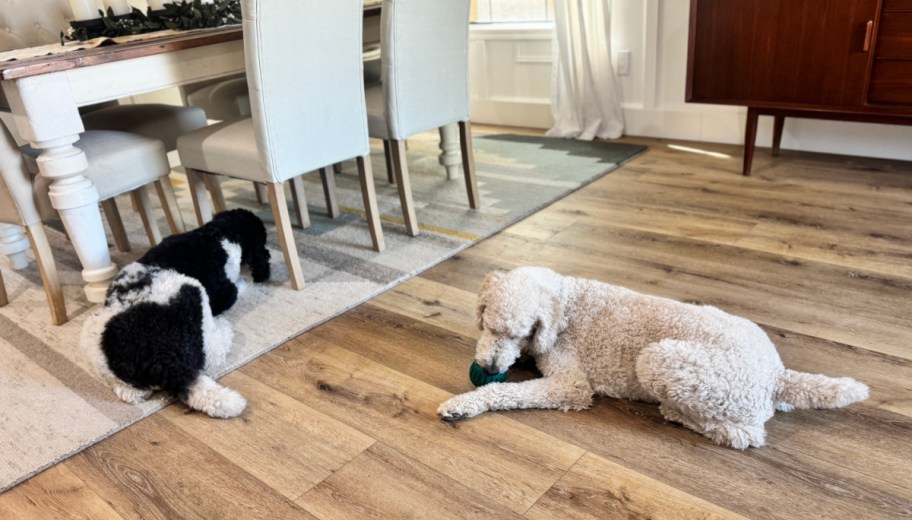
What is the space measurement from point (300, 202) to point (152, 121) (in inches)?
25.2

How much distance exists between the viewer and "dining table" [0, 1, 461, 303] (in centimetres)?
173

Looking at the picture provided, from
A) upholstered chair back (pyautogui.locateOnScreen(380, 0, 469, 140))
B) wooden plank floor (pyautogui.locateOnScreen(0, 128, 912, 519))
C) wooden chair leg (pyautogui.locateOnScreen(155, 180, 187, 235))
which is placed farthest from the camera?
wooden chair leg (pyautogui.locateOnScreen(155, 180, 187, 235))

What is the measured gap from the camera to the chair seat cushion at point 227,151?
200cm

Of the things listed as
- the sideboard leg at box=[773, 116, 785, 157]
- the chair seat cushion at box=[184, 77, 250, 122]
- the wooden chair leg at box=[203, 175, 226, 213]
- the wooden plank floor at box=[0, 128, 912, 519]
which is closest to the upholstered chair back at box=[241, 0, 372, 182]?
the wooden plank floor at box=[0, 128, 912, 519]

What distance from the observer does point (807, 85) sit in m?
2.57

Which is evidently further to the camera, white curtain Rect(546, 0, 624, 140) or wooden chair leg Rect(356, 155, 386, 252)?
white curtain Rect(546, 0, 624, 140)

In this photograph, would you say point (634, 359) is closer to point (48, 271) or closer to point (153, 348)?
point (153, 348)

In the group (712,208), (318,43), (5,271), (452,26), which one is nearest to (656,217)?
(712,208)

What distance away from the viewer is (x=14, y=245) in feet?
8.00

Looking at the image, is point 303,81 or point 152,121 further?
point 152,121

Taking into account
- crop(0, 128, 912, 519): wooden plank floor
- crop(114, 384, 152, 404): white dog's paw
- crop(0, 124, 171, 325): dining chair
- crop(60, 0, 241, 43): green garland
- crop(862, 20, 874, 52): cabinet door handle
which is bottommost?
crop(0, 128, 912, 519): wooden plank floor

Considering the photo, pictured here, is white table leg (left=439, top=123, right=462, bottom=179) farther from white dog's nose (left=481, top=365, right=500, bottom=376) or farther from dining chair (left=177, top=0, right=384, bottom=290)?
white dog's nose (left=481, top=365, right=500, bottom=376)

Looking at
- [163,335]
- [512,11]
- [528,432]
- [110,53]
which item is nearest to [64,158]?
[110,53]

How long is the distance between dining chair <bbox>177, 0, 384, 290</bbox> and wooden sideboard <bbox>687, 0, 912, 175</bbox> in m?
1.54
